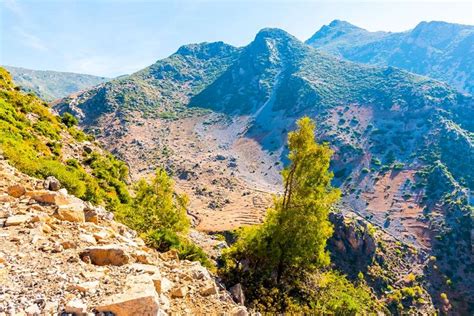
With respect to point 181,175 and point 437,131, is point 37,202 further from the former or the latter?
point 437,131

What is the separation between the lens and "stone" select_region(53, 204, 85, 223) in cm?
949

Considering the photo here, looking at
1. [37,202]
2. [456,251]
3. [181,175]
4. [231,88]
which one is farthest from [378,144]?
[37,202]

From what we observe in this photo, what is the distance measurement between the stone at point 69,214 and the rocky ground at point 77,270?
0.08 ft

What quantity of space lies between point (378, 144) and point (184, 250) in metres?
78.2

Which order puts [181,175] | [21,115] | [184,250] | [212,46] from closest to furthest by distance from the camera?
[184,250] → [21,115] → [181,175] → [212,46]

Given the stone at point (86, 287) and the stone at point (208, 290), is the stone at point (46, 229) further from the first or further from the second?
the stone at point (208, 290)

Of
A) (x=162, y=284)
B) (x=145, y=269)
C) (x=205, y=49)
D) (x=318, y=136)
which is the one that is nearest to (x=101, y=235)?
(x=145, y=269)

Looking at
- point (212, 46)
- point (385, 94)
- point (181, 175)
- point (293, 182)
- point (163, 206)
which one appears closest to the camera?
point (293, 182)

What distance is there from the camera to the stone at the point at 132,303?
5969 millimetres

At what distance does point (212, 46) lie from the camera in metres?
185

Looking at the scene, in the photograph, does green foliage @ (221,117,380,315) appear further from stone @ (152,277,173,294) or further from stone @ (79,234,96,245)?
stone @ (79,234,96,245)

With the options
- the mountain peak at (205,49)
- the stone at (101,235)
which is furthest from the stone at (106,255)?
the mountain peak at (205,49)

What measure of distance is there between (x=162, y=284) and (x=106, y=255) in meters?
1.49

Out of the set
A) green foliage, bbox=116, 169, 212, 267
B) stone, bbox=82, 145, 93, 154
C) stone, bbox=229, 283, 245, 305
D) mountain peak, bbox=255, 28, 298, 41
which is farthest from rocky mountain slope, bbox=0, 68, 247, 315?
mountain peak, bbox=255, 28, 298, 41
